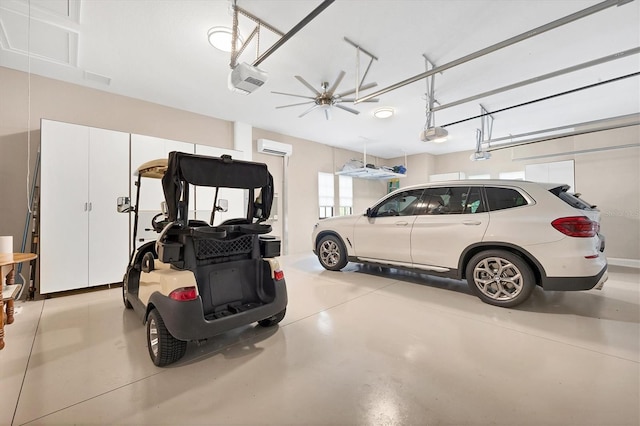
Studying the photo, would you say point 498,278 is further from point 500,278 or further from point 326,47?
point 326,47

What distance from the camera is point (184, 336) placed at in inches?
69.6

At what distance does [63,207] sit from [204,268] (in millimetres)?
2945

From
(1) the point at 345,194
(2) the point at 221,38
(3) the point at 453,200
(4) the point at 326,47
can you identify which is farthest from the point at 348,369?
(1) the point at 345,194

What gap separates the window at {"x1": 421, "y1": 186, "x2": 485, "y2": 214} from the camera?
3.31m

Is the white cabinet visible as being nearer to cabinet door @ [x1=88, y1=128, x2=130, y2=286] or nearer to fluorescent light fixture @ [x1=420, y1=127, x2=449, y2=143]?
cabinet door @ [x1=88, y1=128, x2=130, y2=286]

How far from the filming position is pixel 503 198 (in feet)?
10.3

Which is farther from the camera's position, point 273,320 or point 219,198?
point 219,198

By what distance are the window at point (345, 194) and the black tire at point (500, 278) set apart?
565 centimetres

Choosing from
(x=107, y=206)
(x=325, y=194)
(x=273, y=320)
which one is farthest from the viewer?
(x=325, y=194)

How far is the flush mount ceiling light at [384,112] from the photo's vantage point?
16.9 ft

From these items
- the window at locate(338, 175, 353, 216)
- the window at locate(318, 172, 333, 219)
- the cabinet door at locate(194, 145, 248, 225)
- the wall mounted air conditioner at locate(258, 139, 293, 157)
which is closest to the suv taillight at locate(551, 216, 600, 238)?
the cabinet door at locate(194, 145, 248, 225)

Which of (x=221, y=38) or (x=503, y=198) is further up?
(x=221, y=38)

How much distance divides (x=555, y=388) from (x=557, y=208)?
6.39ft

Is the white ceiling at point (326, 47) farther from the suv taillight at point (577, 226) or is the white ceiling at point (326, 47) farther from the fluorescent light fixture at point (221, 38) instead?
the suv taillight at point (577, 226)
